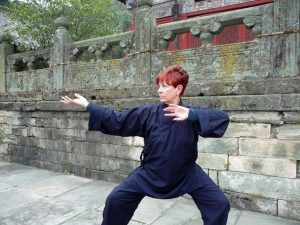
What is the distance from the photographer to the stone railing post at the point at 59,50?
20.0 ft

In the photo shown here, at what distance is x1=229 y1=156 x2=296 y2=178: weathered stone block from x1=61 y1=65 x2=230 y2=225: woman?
1543 millimetres

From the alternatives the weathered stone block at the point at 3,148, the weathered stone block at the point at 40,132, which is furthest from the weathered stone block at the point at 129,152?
the weathered stone block at the point at 3,148

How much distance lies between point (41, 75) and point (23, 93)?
2.15ft

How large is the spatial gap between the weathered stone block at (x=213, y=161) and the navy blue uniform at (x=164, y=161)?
1.59 m

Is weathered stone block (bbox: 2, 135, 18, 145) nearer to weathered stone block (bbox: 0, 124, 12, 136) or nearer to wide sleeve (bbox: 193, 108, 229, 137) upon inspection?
weathered stone block (bbox: 0, 124, 12, 136)

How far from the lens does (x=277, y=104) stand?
3.65 meters

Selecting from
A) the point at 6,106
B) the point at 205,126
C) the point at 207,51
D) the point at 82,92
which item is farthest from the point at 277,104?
the point at 6,106

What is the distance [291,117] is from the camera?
11.9ft

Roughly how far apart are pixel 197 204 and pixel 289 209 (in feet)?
5.74

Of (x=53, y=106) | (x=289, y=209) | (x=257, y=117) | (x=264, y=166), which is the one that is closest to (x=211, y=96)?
(x=257, y=117)

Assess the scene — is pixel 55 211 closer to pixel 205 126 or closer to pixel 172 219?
pixel 172 219

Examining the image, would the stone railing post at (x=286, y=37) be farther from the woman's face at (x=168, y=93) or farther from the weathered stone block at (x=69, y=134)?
the weathered stone block at (x=69, y=134)

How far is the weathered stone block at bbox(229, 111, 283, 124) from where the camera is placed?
3717 mm

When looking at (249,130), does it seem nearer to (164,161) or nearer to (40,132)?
(164,161)
